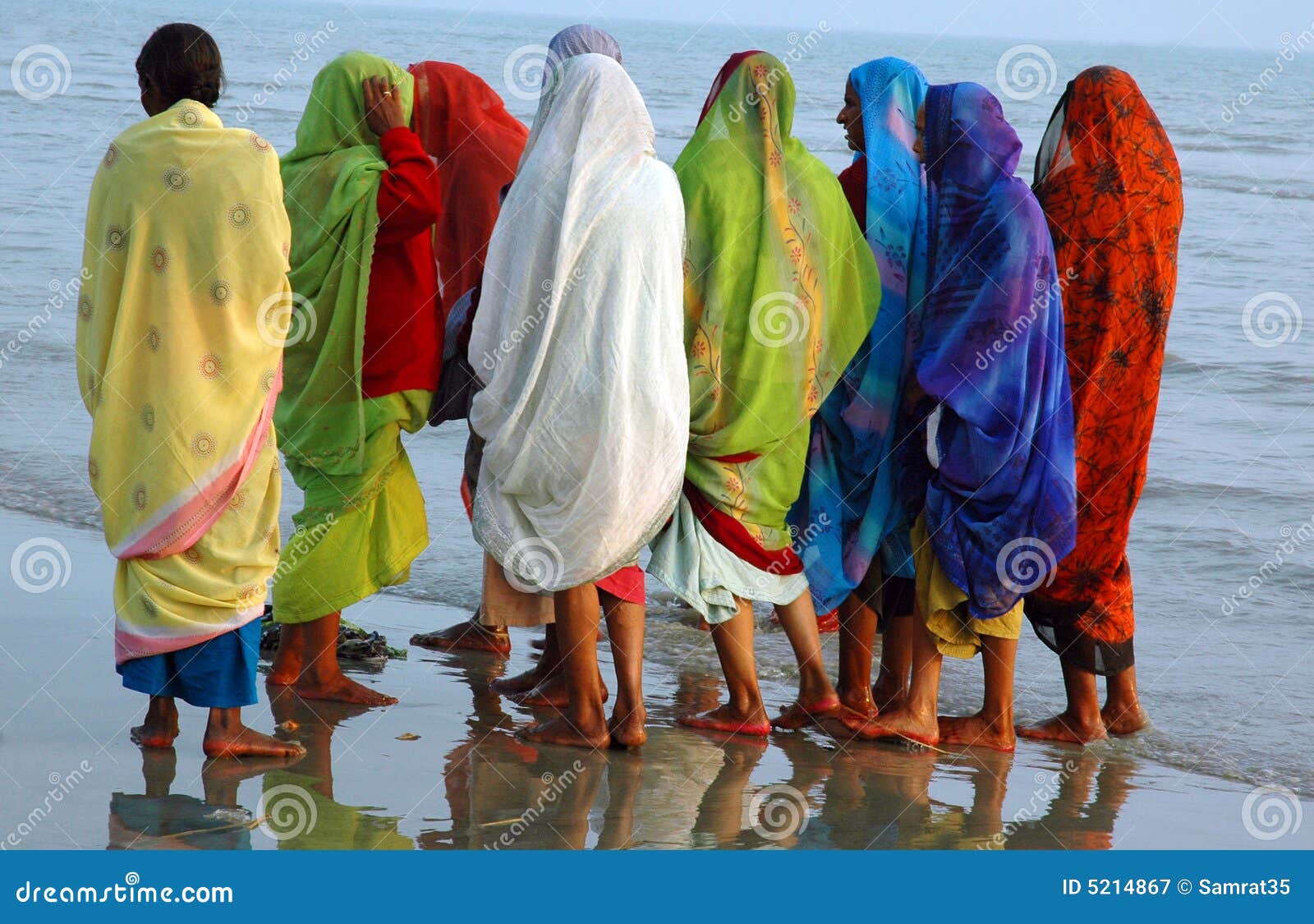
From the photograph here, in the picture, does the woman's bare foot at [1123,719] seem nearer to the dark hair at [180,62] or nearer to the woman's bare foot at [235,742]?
the woman's bare foot at [235,742]

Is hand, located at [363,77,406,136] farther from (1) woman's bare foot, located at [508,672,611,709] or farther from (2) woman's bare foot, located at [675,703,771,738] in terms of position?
(2) woman's bare foot, located at [675,703,771,738]

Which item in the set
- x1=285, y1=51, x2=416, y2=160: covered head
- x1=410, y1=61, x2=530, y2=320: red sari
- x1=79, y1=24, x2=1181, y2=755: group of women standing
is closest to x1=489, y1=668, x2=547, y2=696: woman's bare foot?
x1=79, y1=24, x2=1181, y2=755: group of women standing

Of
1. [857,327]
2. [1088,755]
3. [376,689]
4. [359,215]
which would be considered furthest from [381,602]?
[1088,755]

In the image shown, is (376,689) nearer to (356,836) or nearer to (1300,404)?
(356,836)

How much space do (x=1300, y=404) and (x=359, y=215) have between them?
7354 mm

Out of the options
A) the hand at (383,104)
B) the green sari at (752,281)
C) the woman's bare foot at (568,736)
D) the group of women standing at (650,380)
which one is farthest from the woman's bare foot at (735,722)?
the hand at (383,104)

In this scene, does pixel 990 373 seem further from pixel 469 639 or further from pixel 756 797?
pixel 469 639

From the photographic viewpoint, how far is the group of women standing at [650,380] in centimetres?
363

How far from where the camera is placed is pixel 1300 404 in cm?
956

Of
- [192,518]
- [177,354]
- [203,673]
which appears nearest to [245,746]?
[203,673]

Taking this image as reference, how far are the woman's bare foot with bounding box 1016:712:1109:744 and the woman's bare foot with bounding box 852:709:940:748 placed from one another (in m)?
0.38

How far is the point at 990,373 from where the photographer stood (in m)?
4.10

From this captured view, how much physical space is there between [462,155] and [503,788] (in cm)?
224

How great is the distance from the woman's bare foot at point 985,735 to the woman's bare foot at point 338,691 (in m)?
1.67
